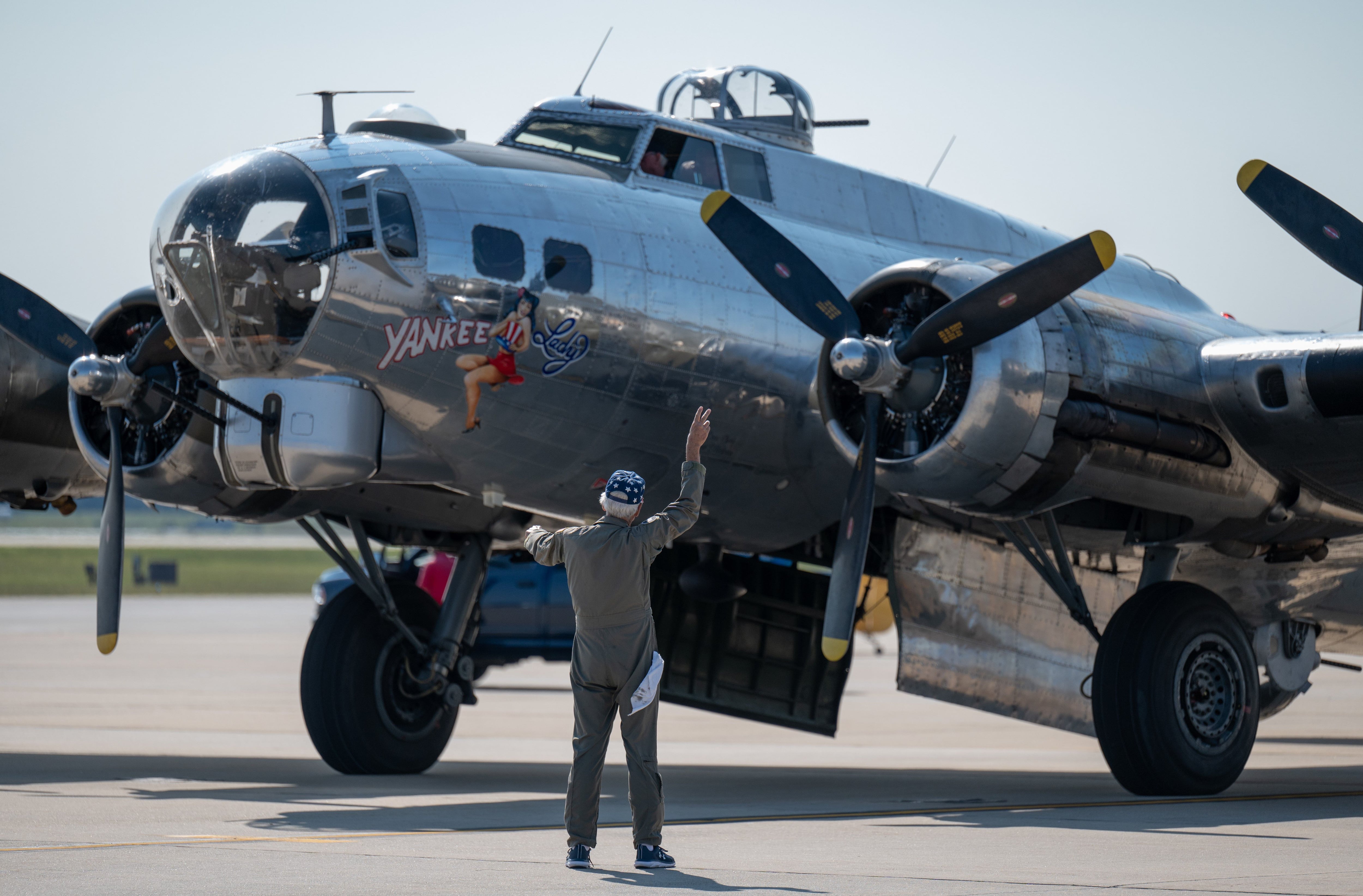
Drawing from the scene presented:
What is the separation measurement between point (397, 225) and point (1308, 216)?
6451 millimetres

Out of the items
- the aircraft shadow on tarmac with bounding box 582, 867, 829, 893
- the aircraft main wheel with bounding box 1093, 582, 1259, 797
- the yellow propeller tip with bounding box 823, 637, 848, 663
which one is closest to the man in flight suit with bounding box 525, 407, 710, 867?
the aircraft shadow on tarmac with bounding box 582, 867, 829, 893

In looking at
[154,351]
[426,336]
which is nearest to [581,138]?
[426,336]

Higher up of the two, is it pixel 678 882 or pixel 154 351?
pixel 154 351

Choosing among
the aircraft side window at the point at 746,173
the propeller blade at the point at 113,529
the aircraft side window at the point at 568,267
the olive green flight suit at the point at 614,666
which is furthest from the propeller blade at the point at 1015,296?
the propeller blade at the point at 113,529

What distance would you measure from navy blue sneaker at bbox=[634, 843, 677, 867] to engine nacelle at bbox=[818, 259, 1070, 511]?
4.13m

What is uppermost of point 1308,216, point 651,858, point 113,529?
point 1308,216

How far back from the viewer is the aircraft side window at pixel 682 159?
12164 mm

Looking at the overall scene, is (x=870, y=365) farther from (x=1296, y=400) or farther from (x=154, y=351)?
(x=154, y=351)

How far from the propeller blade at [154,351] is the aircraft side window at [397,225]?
2454 mm

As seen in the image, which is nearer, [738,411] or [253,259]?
[253,259]

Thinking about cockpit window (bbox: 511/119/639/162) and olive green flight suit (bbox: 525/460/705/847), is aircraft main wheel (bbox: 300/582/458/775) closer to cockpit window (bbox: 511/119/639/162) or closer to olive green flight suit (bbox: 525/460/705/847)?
cockpit window (bbox: 511/119/639/162)

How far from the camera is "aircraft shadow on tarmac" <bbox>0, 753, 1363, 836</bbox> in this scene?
9.06 m

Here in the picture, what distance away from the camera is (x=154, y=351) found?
469 inches

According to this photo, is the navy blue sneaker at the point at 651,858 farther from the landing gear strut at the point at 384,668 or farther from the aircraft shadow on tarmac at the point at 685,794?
the landing gear strut at the point at 384,668
